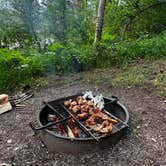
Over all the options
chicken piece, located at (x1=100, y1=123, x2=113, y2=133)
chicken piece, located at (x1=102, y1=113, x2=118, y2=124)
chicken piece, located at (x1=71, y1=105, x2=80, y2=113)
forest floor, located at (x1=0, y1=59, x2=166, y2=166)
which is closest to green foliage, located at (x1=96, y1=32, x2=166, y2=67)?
forest floor, located at (x1=0, y1=59, x2=166, y2=166)

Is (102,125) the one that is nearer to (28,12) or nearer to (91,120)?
(91,120)

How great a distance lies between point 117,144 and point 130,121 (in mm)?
531

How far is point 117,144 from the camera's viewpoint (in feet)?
9.16

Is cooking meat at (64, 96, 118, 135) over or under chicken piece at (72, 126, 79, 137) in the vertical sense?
over

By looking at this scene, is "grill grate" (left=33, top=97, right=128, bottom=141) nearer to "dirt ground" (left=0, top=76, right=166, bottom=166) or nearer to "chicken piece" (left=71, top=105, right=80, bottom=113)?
"chicken piece" (left=71, top=105, right=80, bottom=113)

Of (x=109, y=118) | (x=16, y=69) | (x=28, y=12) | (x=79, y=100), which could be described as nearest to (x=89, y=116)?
(x=109, y=118)

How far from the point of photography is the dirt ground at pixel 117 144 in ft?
8.49

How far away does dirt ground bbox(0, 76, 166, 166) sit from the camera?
2.59 m

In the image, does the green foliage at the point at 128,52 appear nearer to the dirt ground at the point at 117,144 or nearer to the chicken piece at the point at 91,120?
the dirt ground at the point at 117,144

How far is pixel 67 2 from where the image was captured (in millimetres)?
7746

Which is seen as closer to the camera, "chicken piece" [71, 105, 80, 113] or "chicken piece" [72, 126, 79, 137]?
"chicken piece" [72, 126, 79, 137]

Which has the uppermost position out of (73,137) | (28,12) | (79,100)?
(28,12)

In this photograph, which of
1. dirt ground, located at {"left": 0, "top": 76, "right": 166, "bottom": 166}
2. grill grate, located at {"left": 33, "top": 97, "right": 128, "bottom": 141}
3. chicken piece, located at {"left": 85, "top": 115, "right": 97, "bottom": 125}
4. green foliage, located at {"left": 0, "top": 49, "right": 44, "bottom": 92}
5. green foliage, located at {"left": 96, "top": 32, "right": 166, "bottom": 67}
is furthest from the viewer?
green foliage, located at {"left": 96, "top": 32, "right": 166, "bottom": 67}

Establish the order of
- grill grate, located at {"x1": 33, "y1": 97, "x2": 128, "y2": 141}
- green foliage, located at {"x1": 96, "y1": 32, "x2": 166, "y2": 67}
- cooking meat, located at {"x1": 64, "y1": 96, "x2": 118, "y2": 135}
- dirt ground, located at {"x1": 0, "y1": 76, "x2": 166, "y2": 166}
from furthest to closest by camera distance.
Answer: green foliage, located at {"x1": 96, "y1": 32, "x2": 166, "y2": 67}
cooking meat, located at {"x1": 64, "y1": 96, "x2": 118, "y2": 135}
grill grate, located at {"x1": 33, "y1": 97, "x2": 128, "y2": 141}
dirt ground, located at {"x1": 0, "y1": 76, "x2": 166, "y2": 166}
